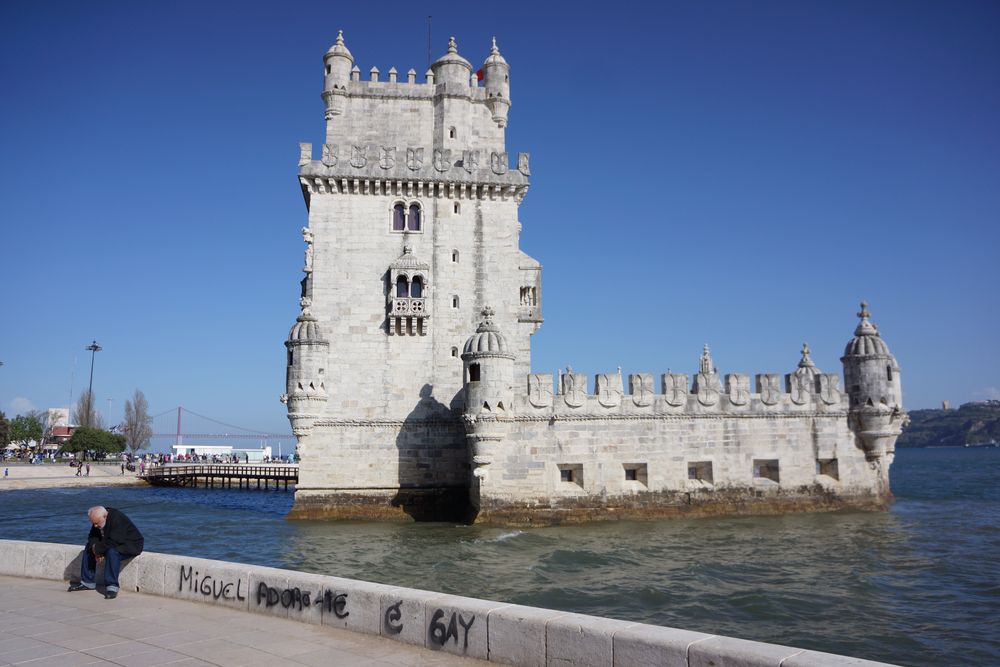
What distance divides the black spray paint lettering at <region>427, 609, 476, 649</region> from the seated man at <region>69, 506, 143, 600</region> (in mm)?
5537

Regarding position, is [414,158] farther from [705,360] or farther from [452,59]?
[705,360]

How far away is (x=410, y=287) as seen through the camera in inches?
1173

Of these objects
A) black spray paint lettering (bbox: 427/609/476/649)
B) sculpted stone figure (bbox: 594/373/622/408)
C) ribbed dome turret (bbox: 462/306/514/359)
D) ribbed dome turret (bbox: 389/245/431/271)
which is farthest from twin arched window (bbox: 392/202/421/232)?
black spray paint lettering (bbox: 427/609/476/649)

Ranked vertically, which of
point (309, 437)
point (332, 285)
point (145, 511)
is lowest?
point (145, 511)

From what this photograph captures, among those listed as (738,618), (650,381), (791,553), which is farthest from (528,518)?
(738,618)

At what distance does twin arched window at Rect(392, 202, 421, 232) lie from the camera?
30.5m

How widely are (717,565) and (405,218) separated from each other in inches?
735

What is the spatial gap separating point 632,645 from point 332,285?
80.6 feet

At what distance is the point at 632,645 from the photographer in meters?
7.02

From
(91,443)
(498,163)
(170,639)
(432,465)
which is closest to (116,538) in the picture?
(170,639)

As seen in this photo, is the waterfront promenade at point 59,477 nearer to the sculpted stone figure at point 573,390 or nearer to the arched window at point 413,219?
the arched window at point 413,219

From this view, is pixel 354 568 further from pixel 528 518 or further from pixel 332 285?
pixel 332 285

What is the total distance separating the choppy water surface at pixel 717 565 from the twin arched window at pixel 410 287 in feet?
30.5

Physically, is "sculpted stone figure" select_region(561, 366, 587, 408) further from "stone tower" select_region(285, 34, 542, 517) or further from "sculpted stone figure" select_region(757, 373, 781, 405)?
"sculpted stone figure" select_region(757, 373, 781, 405)
